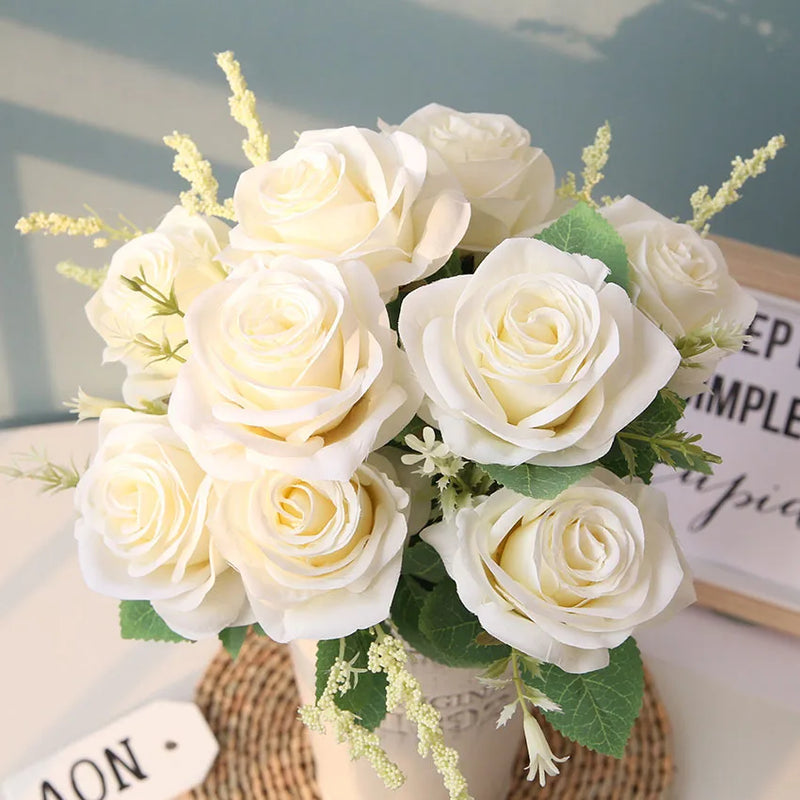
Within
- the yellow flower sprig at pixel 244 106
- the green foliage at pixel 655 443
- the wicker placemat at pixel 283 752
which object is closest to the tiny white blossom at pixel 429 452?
the green foliage at pixel 655 443

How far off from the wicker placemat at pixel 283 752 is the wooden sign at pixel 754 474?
136 mm

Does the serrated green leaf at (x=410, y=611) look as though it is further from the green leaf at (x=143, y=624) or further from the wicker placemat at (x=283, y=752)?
the wicker placemat at (x=283, y=752)

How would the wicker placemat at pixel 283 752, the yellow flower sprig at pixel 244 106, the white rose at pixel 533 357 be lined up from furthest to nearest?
the wicker placemat at pixel 283 752 → the yellow flower sprig at pixel 244 106 → the white rose at pixel 533 357

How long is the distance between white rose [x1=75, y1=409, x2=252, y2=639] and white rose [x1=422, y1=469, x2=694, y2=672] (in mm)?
125

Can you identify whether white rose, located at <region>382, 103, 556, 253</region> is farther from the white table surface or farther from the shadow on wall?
the white table surface

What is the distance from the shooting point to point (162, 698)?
82 centimetres

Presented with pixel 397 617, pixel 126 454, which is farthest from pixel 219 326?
pixel 397 617

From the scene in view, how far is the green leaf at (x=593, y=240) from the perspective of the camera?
1.49 ft

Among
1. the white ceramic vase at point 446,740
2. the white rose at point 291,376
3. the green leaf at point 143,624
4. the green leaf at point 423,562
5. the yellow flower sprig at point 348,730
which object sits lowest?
the white ceramic vase at point 446,740

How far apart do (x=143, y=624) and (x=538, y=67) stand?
62 centimetres

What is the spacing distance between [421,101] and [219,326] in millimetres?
558

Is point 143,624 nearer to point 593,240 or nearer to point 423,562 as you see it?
point 423,562

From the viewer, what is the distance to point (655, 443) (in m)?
0.45

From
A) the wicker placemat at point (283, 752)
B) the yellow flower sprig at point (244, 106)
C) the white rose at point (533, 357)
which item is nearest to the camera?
the white rose at point (533, 357)
